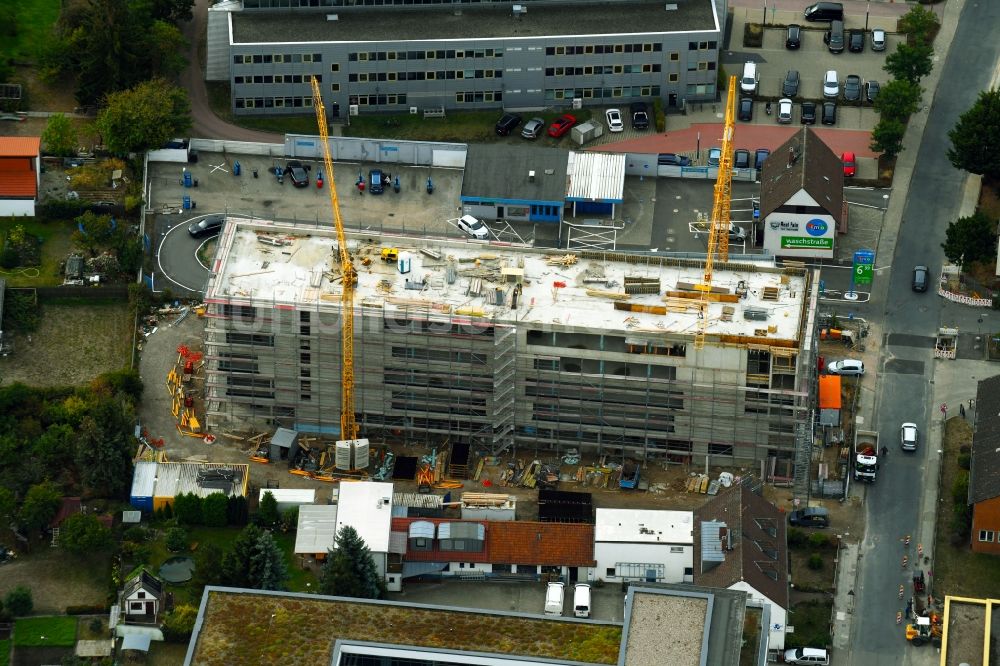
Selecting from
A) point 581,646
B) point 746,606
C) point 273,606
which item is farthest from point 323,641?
point 746,606

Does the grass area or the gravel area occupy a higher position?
the gravel area

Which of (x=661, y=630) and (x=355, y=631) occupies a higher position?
(x=661, y=630)

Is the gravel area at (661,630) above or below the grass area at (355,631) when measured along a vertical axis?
above

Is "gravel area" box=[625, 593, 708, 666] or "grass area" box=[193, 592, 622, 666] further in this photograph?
"grass area" box=[193, 592, 622, 666]

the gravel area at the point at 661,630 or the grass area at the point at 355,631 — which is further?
the grass area at the point at 355,631
